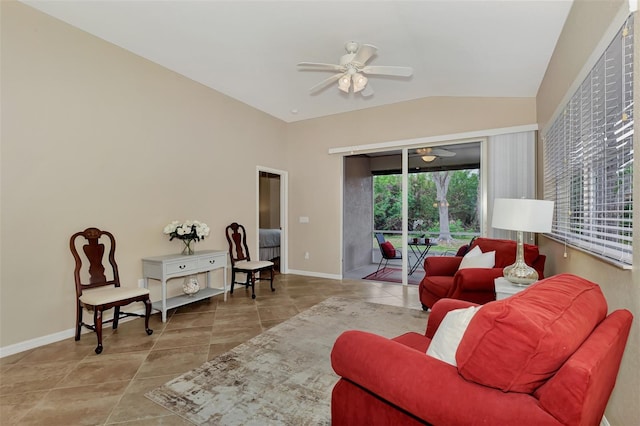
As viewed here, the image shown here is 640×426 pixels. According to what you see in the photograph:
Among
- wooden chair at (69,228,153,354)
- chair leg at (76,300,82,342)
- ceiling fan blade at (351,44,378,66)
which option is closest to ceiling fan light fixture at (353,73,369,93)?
ceiling fan blade at (351,44,378,66)

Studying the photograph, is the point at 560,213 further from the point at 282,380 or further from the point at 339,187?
the point at 339,187

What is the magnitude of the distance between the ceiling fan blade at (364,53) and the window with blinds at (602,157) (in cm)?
160

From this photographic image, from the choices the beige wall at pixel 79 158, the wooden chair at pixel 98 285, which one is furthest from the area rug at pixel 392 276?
the wooden chair at pixel 98 285

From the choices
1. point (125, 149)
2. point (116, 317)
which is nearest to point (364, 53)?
point (125, 149)

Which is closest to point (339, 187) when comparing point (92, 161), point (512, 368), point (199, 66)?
point (199, 66)

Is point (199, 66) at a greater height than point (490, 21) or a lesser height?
greater

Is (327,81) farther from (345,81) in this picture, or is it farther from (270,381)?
(270,381)

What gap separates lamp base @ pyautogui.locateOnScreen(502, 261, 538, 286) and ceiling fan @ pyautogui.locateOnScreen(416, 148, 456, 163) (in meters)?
2.90

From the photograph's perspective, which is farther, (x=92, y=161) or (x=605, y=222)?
(x=92, y=161)

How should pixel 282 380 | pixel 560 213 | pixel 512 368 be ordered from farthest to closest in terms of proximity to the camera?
pixel 560 213 < pixel 282 380 < pixel 512 368

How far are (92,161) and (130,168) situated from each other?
1.32 feet

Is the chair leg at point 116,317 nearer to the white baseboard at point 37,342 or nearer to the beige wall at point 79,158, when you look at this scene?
the white baseboard at point 37,342

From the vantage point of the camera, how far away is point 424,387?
1080 mm

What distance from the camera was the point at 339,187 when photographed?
582 cm
